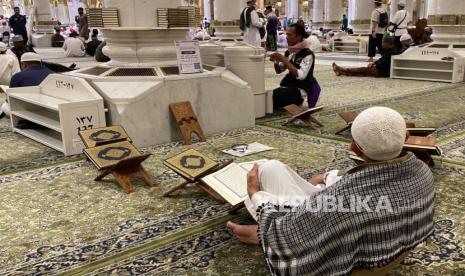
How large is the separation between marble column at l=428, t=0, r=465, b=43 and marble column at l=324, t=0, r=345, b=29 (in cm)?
965

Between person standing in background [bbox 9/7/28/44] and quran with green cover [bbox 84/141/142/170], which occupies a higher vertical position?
person standing in background [bbox 9/7/28/44]

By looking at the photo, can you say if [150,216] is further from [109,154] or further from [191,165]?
[109,154]

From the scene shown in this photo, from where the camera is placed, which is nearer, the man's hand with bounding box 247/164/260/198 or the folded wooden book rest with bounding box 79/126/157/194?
the man's hand with bounding box 247/164/260/198

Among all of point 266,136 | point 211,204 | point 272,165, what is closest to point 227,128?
point 266,136

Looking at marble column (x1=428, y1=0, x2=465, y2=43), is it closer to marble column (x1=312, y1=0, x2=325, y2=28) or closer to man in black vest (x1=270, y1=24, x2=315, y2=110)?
man in black vest (x1=270, y1=24, x2=315, y2=110)

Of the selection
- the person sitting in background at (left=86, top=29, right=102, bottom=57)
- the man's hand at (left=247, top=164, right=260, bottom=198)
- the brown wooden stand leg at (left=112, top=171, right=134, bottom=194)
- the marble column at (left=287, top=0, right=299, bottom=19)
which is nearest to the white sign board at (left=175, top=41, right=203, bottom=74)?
the brown wooden stand leg at (left=112, top=171, right=134, bottom=194)

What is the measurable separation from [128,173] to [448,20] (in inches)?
284

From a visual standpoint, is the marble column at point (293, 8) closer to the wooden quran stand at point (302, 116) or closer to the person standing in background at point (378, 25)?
the person standing in background at point (378, 25)

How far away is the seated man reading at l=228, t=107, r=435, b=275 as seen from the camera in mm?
1516

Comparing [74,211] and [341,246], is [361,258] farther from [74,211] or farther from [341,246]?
[74,211]

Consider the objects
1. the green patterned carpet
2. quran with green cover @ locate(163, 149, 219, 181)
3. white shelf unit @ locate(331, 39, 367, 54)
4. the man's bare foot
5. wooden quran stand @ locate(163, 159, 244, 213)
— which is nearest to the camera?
the green patterned carpet

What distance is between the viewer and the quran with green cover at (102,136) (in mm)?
3533

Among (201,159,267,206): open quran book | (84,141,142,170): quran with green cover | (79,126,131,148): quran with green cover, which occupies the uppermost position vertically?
(79,126,131,148): quran with green cover

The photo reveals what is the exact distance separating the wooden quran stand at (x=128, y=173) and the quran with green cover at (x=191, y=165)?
0.22 metres
